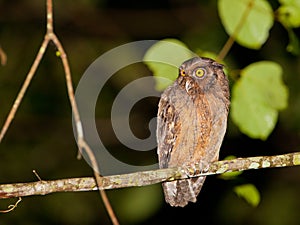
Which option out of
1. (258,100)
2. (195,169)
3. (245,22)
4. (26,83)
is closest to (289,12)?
(245,22)

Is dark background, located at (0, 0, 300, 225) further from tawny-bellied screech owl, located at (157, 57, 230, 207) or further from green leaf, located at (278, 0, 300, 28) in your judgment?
green leaf, located at (278, 0, 300, 28)

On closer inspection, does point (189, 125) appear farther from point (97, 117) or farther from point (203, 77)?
point (97, 117)

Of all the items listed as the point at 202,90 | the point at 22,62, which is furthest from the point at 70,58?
the point at 202,90

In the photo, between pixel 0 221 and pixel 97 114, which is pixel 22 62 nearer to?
pixel 97 114

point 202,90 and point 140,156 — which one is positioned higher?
point 202,90

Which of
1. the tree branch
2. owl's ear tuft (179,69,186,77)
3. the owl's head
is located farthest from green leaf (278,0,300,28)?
the tree branch

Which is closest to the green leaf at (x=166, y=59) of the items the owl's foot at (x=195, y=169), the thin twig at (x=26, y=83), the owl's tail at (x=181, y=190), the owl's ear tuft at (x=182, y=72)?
the owl's ear tuft at (x=182, y=72)
